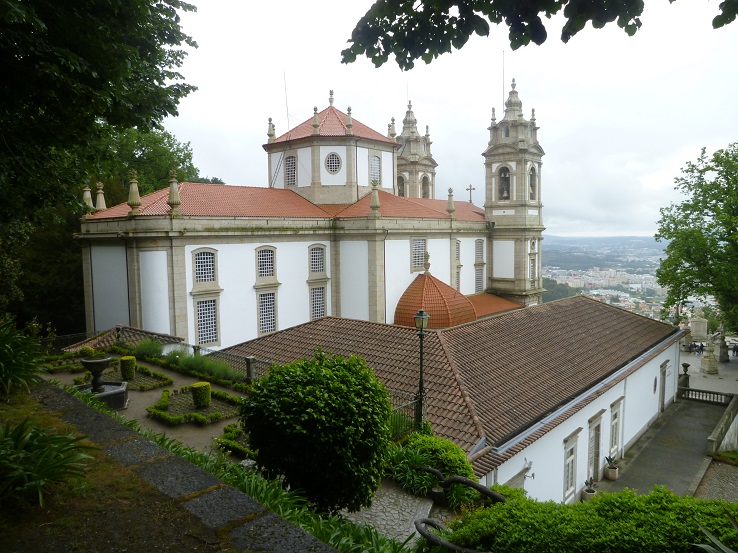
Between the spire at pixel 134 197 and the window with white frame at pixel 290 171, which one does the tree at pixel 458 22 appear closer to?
the spire at pixel 134 197

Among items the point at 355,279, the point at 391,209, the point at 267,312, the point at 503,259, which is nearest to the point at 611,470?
the point at 355,279

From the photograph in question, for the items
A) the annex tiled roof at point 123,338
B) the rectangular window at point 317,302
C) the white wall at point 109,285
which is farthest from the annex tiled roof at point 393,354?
the rectangular window at point 317,302

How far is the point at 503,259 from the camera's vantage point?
113 feet

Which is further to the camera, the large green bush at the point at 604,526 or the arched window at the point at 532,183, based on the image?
the arched window at the point at 532,183

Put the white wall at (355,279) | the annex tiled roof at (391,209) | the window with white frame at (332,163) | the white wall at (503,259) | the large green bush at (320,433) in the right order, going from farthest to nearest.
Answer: the white wall at (503,259) < the window with white frame at (332,163) < the annex tiled roof at (391,209) < the white wall at (355,279) < the large green bush at (320,433)

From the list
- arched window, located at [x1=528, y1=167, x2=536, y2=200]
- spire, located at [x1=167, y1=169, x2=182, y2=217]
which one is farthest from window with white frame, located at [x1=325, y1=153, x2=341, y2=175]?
arched window, located at [x1=528, y1=167, x2=536, y2=200]

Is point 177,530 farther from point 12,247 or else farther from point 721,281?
point 721,281

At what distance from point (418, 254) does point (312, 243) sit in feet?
18.4

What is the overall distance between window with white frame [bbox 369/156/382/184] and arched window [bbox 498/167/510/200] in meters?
9.16

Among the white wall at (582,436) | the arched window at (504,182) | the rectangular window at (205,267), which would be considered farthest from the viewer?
the arched window at (504,182)

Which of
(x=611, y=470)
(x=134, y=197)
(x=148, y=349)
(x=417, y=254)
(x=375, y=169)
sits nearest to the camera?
(x=611, y=470)

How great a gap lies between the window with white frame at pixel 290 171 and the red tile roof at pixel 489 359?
13662mm

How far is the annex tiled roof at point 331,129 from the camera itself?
2822 centimetres

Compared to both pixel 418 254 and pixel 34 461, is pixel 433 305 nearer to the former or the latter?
pixel 418 254
